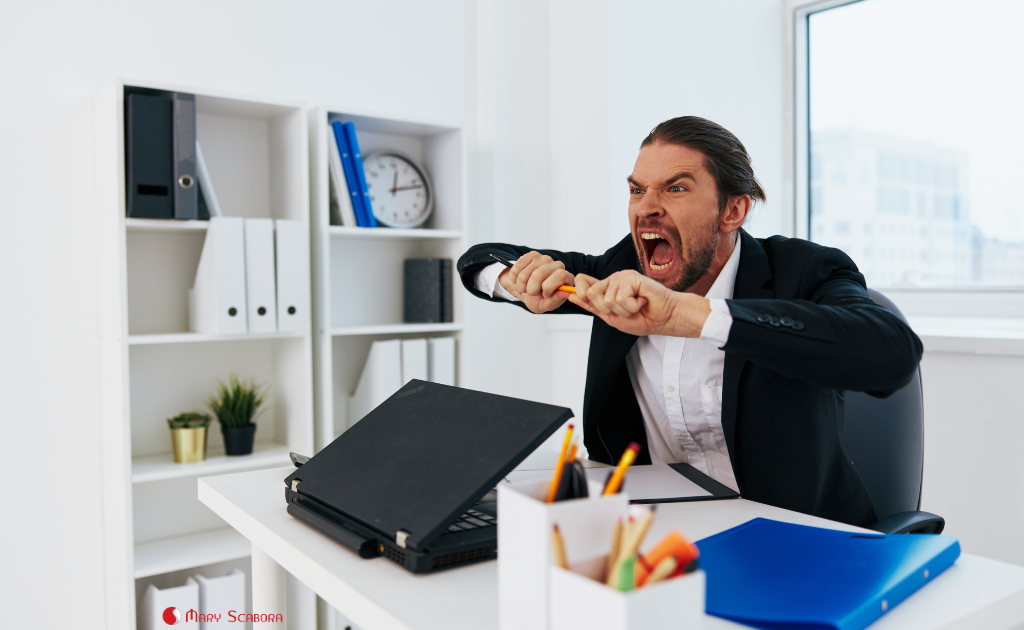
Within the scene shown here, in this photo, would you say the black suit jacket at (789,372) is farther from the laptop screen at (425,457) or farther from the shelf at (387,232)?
the shelf at (387,232)

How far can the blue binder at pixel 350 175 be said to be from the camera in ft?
7.49

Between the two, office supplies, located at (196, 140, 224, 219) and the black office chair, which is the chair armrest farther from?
office supplies, located at (196, 140, 224, 219)

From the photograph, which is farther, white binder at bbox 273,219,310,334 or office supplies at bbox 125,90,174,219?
white binder at bbox 273,219,310,334

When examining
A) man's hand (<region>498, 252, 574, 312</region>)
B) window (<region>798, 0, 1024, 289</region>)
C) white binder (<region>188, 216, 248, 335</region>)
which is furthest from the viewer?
window (<region>798, 0, 1024, 289</region>)

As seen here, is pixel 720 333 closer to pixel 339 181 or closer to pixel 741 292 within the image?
pixel 741 292

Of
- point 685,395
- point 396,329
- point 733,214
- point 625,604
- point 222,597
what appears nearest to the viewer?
point 625,604

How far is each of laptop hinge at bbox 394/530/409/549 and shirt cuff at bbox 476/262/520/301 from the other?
907 millimetres

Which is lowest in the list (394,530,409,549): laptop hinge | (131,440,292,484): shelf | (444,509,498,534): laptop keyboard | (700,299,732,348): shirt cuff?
(131,440,292,484): shelf

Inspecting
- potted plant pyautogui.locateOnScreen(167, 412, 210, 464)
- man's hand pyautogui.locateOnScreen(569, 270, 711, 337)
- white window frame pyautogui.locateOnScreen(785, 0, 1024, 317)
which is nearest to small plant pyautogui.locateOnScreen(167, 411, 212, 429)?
potted plant pyautogui.locateOnScreen(167, 412, 210, 464)

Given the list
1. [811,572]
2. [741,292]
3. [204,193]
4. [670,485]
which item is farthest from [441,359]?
[811,572]

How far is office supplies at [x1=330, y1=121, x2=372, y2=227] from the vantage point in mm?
2283

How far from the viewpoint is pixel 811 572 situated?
70cm

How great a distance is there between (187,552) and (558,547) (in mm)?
1907

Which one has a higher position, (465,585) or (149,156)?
(149,156)
